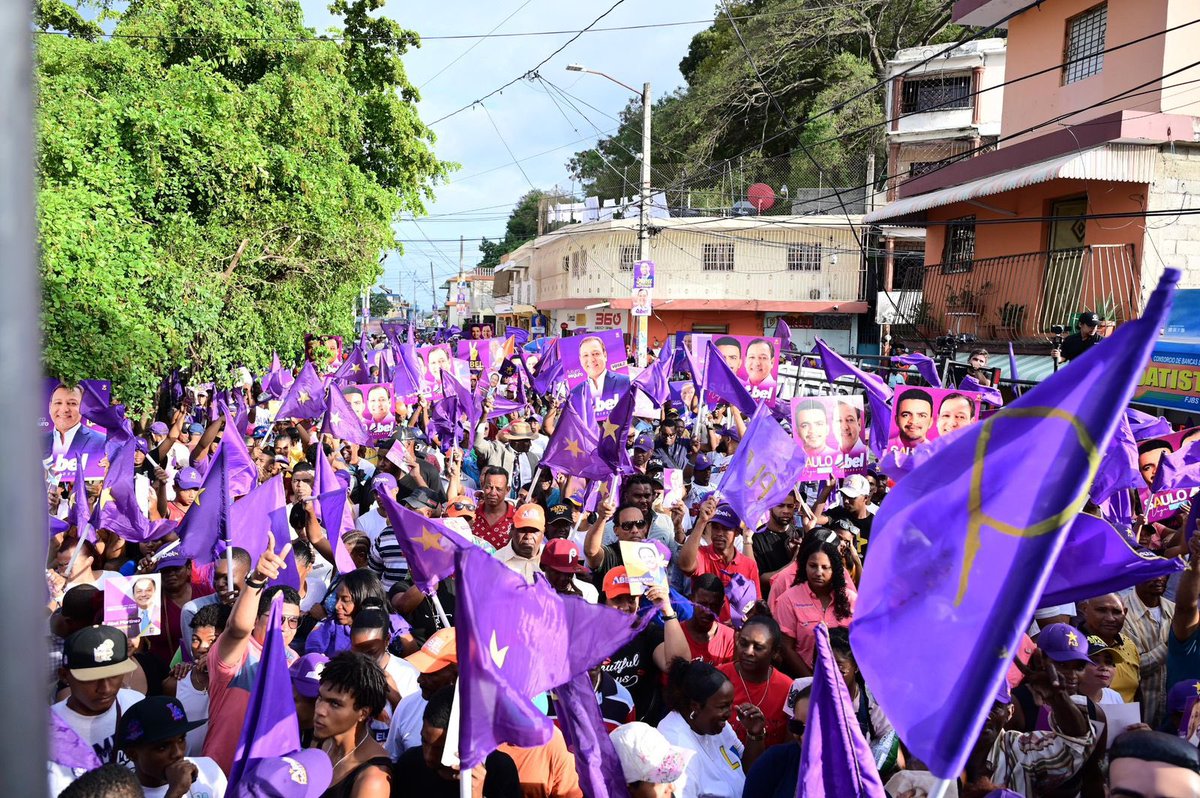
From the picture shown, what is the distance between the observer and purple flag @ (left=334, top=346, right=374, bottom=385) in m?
13.5

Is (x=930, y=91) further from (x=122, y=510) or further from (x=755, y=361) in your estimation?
(x=122, y=510)

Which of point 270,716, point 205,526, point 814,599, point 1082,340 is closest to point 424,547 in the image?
point 270,716

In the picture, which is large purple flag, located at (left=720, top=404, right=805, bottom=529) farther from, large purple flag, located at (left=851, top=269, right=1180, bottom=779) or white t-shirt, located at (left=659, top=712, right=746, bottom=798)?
large purple flag, located at (left=851, top=269, right=1180, bottom=779)

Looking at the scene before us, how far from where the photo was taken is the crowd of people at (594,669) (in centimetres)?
338

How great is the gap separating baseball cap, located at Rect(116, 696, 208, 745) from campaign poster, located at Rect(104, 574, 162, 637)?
126 centimetres

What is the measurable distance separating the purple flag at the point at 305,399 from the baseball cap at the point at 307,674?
603 centimetres

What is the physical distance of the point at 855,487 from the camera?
684cm

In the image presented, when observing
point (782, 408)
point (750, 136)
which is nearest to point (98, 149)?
point (782, 408)

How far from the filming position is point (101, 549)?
6523 millimetres

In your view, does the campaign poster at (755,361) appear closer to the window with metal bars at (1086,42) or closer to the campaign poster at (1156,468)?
the campaign poster at (1156,468)

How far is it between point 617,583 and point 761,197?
31843mm

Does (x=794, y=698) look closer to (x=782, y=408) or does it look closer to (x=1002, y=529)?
(x=1002, y=529)

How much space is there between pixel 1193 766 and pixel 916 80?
33.2m

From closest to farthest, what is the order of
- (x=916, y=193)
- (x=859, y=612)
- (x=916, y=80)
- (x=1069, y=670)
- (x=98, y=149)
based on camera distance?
(x=859, y=612), (x=1069, y=670), (x=98, y=149), (x=916, y=193), (x=916, y=80)
